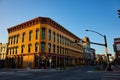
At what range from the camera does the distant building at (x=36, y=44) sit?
43812 millimetres

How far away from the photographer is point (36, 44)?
4491cm

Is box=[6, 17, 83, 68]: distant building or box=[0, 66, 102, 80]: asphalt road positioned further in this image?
box=[6, 17, 83, 68]: distant building

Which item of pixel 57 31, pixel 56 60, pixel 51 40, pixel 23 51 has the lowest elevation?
pixel 56 60

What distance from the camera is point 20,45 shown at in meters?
51.2

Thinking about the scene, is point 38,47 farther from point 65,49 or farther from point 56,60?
point 65,49

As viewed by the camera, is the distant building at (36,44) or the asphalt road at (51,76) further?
the distant building at (36,44)

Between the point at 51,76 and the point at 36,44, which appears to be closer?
the point at 51,76

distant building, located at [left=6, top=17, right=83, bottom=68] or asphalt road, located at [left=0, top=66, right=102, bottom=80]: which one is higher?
distant building, located at [left=6, top=17, right=83, bottom=68]

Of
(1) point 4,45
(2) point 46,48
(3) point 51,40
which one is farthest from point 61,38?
(1) point 4,45

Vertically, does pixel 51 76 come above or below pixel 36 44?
below

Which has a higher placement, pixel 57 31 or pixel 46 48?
pixel 57 31

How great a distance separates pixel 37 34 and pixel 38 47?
4426 millimetres

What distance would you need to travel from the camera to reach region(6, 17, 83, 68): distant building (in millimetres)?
43812

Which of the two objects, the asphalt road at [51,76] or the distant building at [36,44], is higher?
the distant building at [36,44]
